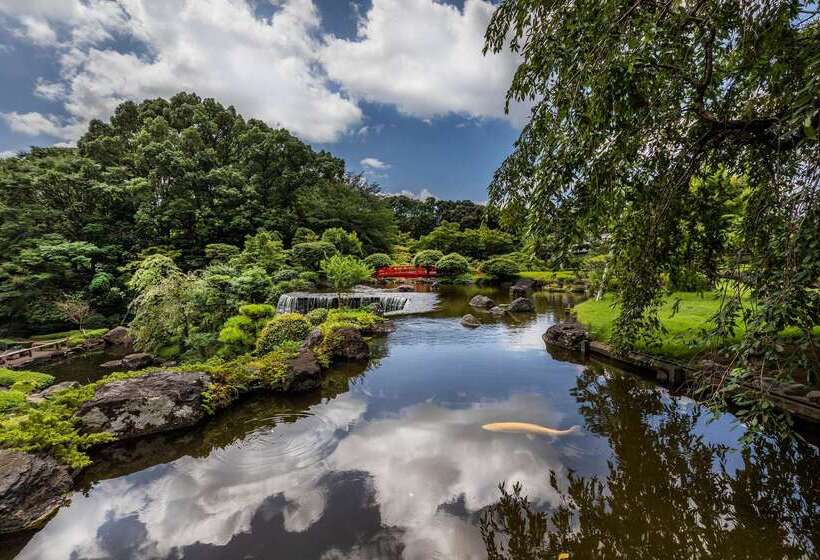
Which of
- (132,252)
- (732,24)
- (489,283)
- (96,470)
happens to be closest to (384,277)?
(489,283)

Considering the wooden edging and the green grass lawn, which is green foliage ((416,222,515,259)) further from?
the wooden edging

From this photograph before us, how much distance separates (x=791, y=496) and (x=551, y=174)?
4005 millimetres

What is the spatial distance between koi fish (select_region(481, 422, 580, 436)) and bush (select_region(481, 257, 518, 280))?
22236 mm

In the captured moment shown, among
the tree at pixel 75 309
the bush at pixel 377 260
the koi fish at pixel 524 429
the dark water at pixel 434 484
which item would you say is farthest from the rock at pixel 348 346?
the bush at pixel 377 260

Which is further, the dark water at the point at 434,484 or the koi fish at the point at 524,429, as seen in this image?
the koi fish at the point at 524,429

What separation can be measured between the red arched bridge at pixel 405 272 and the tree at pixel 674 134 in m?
22.9

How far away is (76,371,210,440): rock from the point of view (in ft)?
16.9

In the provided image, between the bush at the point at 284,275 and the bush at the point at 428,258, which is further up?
the bush at the point at 428,258

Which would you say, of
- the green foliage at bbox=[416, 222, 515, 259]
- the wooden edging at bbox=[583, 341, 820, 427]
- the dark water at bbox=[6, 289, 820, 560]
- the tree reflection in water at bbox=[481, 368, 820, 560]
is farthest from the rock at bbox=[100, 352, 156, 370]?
the green foliage at bbox=[416, 222, 515, 259]

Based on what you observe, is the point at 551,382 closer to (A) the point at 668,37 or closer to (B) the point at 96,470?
(A) the point at 668,37

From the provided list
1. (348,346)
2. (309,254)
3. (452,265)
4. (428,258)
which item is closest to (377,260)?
(428,258)

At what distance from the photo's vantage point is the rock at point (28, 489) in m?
3.47

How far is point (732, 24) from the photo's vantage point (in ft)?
10.4

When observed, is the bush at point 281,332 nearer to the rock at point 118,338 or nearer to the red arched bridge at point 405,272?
the rock at point 118,338
